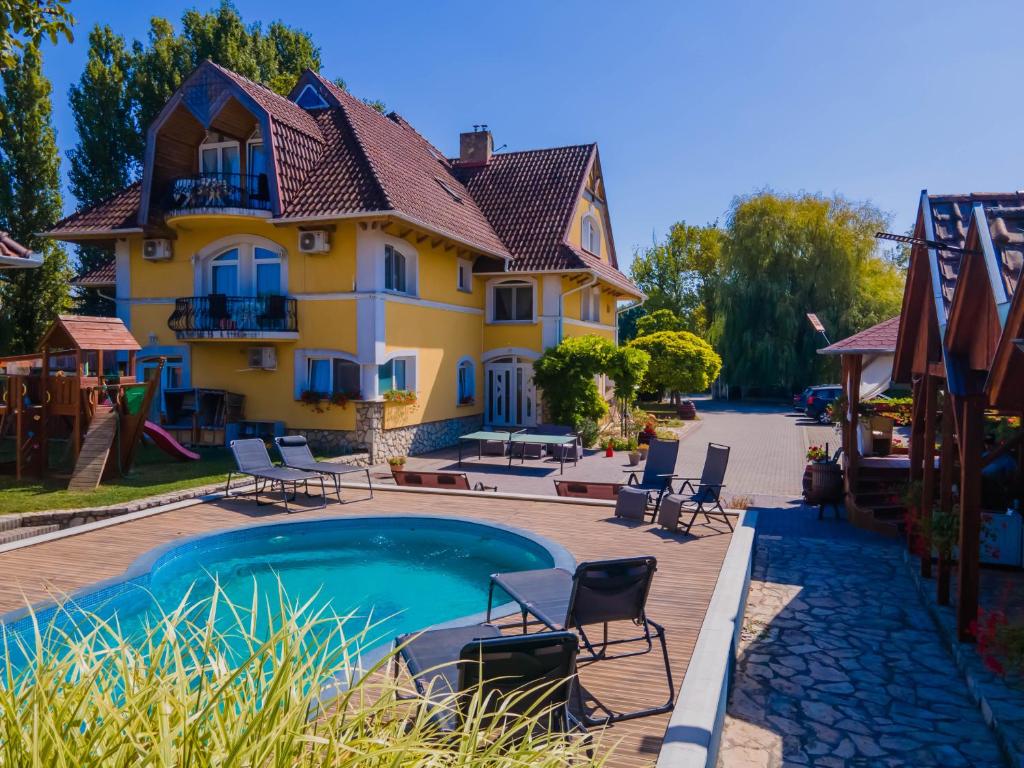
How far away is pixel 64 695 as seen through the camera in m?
2.84

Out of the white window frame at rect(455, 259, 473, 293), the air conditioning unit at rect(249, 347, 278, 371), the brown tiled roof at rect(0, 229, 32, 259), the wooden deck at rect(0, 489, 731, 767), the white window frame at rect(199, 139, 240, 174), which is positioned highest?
the white window frame at rect(199, 139, 240, 174)

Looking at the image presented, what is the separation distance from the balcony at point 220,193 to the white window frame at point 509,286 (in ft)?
25.0

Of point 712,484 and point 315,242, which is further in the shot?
point 315,242

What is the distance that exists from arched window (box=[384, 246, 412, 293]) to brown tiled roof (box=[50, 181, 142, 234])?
22.2 ft

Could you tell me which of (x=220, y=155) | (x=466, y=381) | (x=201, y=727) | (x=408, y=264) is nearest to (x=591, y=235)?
(x=466, y=381)

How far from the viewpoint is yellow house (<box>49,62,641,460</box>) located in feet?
57.4

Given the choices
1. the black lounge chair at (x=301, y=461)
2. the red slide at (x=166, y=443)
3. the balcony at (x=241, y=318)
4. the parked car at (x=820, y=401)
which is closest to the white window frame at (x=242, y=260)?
the balcony at (x=241, y=318)

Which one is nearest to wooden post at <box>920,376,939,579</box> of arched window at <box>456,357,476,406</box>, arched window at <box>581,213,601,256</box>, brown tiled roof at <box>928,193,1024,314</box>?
brown tiled roof at <box>928,193,1024,314</box>

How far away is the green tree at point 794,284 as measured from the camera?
36062mm

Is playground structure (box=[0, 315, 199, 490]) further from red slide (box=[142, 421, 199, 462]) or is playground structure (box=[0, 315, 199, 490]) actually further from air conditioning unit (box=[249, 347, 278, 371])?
air conditioning unit (box=[249, 347, 278, 371])

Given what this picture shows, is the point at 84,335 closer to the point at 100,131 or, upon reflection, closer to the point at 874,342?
the point at 874,342

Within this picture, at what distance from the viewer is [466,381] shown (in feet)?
73.6

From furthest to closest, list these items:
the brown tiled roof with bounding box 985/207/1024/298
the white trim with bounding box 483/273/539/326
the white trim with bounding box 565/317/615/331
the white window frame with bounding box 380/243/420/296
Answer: the white trim with bounding box 565/317/615/331 → the white trim with bounding box 483/273/539/326 → the white window frame with bounding box 380/243/420/296 → the brown tiled roof with bounding box 985/207/1024/298

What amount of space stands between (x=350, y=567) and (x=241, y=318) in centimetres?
1022
